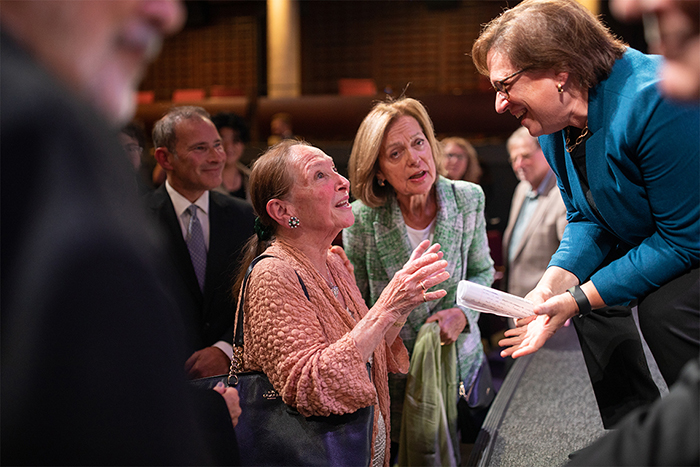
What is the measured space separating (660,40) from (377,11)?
1230cm

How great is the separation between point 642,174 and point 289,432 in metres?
1.12

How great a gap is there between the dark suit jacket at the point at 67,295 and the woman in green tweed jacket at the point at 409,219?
1.77m

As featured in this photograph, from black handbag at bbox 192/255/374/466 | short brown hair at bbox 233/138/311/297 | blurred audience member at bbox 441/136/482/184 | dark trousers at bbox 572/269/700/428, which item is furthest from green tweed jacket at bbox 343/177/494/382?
blurred audience member at bbox 441/136/482/184

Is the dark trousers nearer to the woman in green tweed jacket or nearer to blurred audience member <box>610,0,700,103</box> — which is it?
the woman in green tweed jacket

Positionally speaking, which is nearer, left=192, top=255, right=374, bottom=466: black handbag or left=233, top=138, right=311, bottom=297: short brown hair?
left=192, top=255, right=374, bottom=466: black handbag

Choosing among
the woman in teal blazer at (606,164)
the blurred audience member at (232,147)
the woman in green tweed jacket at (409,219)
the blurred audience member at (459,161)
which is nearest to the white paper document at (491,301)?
the woman in teal blazer at (606,164)

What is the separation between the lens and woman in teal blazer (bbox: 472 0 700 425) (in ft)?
4.29

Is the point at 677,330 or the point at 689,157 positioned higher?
the point at 689,157

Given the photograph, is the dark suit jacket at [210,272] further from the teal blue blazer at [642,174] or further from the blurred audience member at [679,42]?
the blurred audience member at [679,42]

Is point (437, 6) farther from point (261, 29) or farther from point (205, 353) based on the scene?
point (205, 353)

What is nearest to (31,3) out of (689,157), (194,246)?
(689,157)

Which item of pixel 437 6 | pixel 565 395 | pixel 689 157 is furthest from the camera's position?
pixel 437 6

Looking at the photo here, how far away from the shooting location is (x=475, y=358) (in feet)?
8.19

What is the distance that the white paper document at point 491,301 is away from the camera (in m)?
1.54
